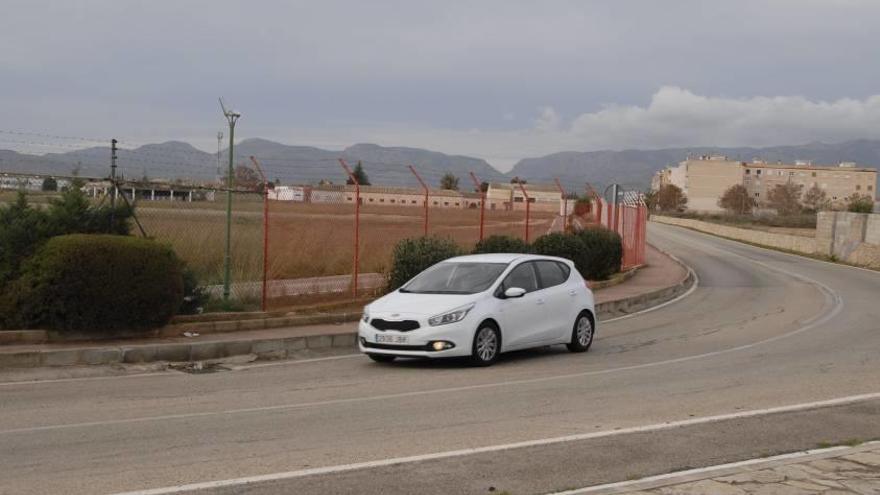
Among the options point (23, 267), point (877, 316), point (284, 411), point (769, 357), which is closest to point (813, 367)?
point (769, 357)

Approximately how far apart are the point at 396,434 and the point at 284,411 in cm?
165

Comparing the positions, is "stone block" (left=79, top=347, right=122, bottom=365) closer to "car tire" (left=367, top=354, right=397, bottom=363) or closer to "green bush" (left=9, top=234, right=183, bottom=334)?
"green bush" (left=9, top=234, right=183, bottom=334)

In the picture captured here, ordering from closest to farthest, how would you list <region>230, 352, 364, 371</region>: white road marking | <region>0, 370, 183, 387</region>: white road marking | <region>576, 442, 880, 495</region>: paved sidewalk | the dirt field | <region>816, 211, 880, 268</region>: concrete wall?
<region>576, 442, 880, 495</region>: paved sidewalk, <region>0, 370, 183, 387</region>: white road marking, <region>230, 352, 364, 371</region>: white road marking, the dirt field, <region>816, 211, 880, 268</region>: concrete wall

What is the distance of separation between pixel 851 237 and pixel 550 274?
36394 millimetres

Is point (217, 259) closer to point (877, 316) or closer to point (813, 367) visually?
point (813, 367)

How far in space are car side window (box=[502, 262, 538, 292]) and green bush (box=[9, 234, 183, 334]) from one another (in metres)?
4.99

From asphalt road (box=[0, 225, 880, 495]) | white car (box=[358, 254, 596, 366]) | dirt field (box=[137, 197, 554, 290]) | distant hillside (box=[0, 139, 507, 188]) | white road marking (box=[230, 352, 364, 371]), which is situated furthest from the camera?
dirt field (box=[137, 197, 554, 290])

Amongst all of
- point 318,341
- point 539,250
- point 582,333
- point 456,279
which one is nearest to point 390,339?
point 456,279

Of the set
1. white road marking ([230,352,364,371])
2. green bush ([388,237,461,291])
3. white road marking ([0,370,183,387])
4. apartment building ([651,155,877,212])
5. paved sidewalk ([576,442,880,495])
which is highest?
apartment building ([651,155,877,212])


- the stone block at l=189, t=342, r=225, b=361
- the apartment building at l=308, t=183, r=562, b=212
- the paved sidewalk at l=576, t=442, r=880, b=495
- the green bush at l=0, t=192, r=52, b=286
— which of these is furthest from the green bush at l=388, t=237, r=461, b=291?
the paved sidewalk at l=576, t=442, r=880, b=495

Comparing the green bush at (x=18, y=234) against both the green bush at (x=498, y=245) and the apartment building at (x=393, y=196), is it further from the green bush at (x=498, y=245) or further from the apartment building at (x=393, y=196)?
the green bush at (x=498, y=245)

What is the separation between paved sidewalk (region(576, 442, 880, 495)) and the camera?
657cm

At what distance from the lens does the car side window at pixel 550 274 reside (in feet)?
47.8

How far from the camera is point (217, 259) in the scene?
19.3m
